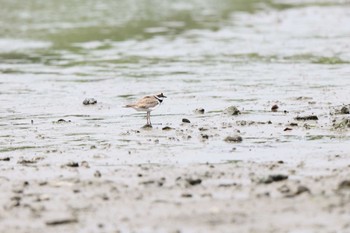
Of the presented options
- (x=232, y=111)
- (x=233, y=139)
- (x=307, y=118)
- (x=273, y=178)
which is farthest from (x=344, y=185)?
(x=232, y=111)

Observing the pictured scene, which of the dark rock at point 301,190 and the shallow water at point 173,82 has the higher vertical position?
the shallow water at point 173,82

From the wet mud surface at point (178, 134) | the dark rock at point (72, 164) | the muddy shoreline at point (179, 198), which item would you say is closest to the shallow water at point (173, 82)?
the wet mud surface at point (178, 134)

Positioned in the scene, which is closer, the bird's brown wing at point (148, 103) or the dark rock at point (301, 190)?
the dark rock at point (301, 190)

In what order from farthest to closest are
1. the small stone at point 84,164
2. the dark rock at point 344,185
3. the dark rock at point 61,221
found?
the small stone at point 84,164 → the dark rock at point 344,185 → the dark rock at point 61,221

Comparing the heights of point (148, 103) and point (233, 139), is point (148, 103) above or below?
above

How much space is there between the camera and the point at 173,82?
25.1 metres

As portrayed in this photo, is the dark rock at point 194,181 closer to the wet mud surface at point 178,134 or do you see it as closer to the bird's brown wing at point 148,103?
the wet mud surface at point 178,134

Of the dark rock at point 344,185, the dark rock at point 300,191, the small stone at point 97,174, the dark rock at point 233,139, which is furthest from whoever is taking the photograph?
the dark rock at point 233,139

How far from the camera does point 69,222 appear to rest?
11.1 metres

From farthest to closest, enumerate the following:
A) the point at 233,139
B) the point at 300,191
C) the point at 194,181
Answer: the point at 233,139, the point at 194,181, the point at 300,191

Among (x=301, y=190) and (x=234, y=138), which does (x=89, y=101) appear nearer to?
(x=234, y=138)

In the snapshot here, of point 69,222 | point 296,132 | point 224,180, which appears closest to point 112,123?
point 296,132

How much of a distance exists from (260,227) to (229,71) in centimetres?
1669

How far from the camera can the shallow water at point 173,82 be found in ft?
51.8
